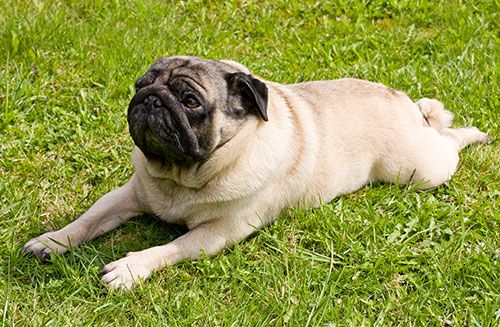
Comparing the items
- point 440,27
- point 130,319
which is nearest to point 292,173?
point 130,319

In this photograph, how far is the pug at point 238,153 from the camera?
3.62 metres

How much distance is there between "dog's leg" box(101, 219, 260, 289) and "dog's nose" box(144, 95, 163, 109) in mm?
920

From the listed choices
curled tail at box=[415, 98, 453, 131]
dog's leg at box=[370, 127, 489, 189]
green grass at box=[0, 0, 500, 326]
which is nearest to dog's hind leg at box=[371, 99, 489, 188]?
dog's leg at box=[370, 127, 489, 189]

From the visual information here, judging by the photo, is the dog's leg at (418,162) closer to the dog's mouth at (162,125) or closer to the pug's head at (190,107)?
the pug's head at (190,107)

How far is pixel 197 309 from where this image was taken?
354cm

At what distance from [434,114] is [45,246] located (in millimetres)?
3412

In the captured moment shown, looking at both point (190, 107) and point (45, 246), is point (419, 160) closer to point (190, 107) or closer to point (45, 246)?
point (190, 107)

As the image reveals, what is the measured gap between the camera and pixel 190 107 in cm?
359

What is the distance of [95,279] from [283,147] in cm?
154

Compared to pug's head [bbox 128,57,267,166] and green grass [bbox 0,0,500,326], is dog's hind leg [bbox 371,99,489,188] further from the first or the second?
pug's head [bbox 128,57,267,166]

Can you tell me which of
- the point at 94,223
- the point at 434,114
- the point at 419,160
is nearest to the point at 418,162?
the point at 419,160

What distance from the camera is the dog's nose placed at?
11.7 ft

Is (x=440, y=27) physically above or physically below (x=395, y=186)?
above

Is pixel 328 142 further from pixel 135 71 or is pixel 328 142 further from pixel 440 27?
pixel 440 27
